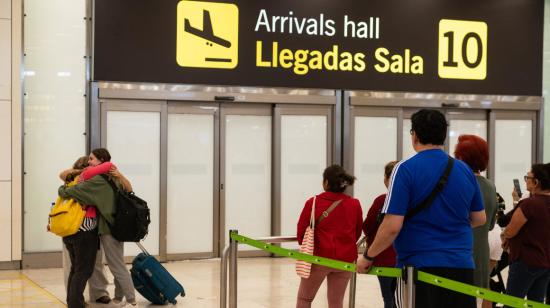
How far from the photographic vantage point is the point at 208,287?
31.4 feet

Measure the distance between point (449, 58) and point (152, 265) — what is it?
697 cm

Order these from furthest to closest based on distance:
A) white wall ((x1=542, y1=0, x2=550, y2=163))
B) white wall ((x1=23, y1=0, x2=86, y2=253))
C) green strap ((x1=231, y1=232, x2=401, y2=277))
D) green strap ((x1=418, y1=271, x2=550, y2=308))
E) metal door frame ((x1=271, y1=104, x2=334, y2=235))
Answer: white wall ((x1=542, y1=0, x2=550, y2=163)), metal door frame ((x1=271, y1=104, x2=334, y2=235)), white wall ((x1=23, y1=0, x2=86, y2=253)), green strap ((x1=231, y1=232, x2=401, y2=277)), green strap ((x1=418, y1=271, x2=550, y2=308))

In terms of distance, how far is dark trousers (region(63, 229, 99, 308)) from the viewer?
7035mm

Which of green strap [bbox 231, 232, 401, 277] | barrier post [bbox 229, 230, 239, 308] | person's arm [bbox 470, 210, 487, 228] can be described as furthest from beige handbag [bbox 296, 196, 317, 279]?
person's arm [bbox 470, 210, 487, 228]

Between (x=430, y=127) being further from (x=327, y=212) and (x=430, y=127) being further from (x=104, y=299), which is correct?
(x=104, y=299)

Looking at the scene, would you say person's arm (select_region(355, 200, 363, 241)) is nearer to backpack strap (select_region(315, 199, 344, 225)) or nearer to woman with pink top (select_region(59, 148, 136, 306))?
backpack strap (select_region(315, 199, 344, 225))

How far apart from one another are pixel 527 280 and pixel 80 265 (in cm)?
369

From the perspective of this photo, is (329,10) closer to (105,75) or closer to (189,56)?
(189,56)

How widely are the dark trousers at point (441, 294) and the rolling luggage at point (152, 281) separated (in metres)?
4.37

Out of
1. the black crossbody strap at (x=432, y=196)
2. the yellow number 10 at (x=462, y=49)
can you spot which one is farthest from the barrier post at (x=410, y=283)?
the yellow number 10 at (x=462, y=49)

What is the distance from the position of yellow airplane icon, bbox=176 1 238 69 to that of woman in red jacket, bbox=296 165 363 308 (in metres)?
6.12

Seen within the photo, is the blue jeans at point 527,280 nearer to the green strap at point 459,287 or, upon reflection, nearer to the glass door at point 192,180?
the green strap at point 459,287

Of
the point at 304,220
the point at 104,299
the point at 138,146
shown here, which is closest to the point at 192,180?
the point at 138,146

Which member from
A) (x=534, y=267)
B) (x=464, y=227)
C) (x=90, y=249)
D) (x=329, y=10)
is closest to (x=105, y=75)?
(x=329, y=10)
